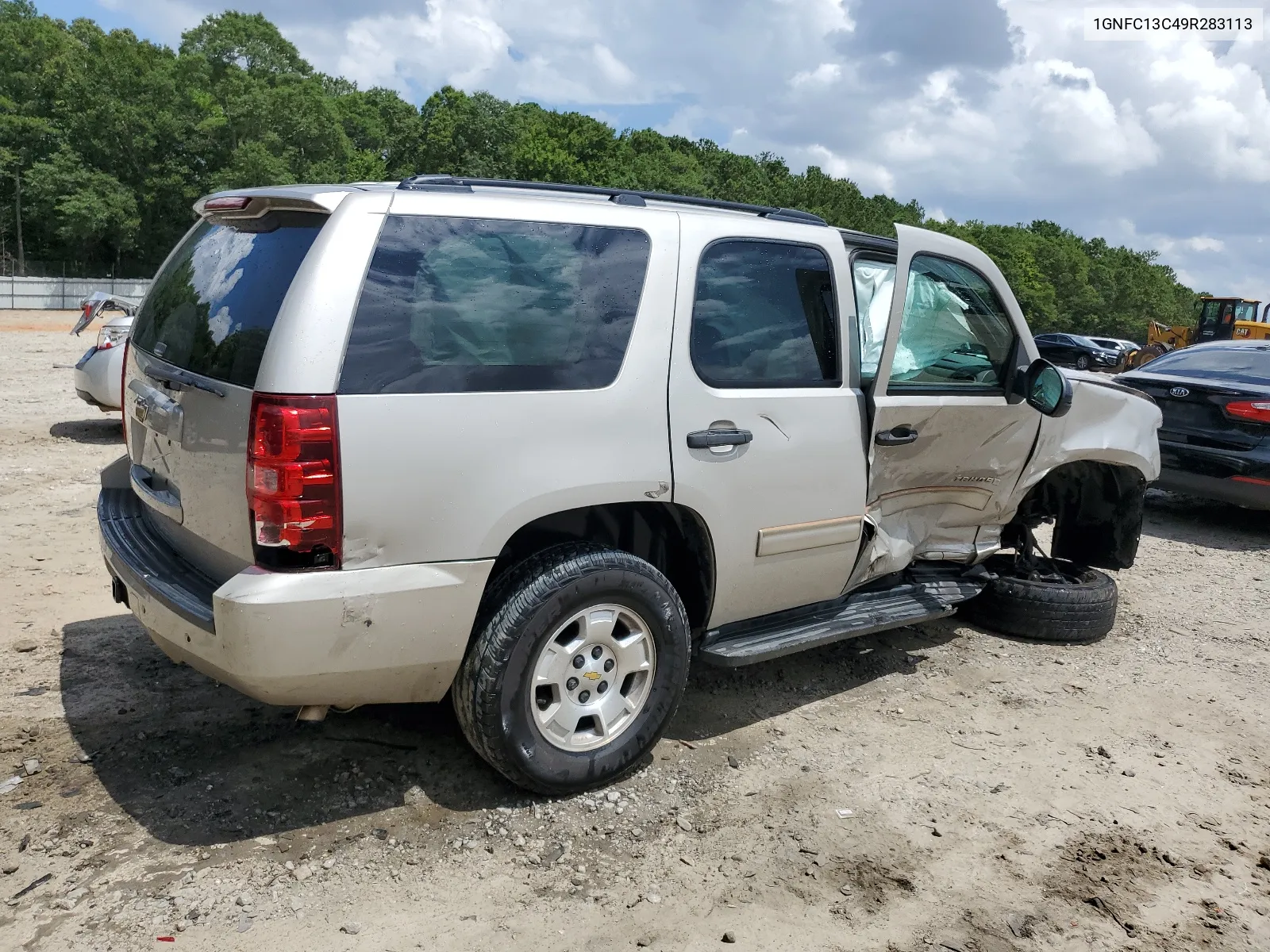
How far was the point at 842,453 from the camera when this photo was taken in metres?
4.23

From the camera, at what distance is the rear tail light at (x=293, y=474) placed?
9.79 ft

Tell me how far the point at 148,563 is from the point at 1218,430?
26.1ft

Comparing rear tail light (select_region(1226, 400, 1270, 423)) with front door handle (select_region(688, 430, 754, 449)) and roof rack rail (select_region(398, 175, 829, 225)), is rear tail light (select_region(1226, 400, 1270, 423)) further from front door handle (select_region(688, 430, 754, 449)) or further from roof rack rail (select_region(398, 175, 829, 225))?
front door handle (select_region(688, 430, 754, 449))

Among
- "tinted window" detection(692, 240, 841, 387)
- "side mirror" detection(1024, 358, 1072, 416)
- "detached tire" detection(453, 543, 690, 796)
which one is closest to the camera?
"detached tire" detection(453, 543, 690, 796)

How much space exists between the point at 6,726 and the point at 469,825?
6.19 feet

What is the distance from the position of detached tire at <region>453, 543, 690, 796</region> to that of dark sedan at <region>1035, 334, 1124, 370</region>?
42.2 m

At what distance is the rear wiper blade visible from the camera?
3234 mm

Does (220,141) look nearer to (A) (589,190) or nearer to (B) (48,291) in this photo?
(B) (48,291)

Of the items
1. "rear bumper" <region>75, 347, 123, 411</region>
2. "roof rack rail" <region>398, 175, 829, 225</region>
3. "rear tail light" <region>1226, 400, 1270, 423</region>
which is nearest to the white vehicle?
"rear bumper" <region>75, 347, 123, 411</region>

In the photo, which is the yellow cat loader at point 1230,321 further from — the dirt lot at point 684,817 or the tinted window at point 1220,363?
the dirt lot at point 684,817

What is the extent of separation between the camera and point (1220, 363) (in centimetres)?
918

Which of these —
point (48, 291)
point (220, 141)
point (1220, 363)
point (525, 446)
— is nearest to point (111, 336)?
point (525, 446)

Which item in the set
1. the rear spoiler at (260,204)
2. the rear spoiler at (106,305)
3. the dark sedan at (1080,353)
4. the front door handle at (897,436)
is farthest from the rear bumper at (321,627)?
the dark sedan at (1080,353)

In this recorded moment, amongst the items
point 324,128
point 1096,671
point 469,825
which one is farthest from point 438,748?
point 324,128
